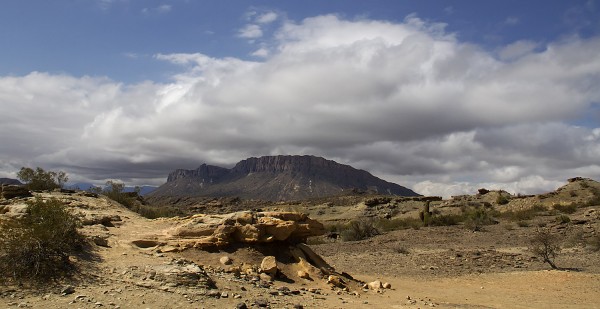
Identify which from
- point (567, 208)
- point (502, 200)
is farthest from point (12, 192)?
point (502, 200)

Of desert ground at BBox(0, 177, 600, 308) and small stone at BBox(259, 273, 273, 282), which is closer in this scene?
desert ground at BBox(0, 177, 600, 308)

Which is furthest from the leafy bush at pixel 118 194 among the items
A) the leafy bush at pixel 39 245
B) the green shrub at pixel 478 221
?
the green shrub at pixel 478 221

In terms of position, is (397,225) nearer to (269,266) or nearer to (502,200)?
(502,200)

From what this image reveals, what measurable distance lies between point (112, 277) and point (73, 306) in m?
1.71

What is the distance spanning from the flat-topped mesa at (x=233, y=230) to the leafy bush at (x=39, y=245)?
3.23m

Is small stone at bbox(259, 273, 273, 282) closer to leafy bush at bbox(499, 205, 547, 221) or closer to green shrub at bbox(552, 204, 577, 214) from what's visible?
leafy bush at bbox(499, 205, 547, 221)

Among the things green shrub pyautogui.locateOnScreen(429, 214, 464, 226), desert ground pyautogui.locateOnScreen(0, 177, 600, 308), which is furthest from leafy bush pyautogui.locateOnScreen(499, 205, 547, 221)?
desert ground pyautogui.locateOnScreen(0, 177, 600, 308)

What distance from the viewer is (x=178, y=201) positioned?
291ft

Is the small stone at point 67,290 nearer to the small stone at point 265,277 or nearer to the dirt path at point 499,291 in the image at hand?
the small stone at point 265,277

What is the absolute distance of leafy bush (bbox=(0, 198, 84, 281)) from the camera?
9914 mm

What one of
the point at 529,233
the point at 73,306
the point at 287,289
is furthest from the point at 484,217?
the point at 73,306

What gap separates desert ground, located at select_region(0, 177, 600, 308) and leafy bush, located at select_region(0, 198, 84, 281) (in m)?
0.38

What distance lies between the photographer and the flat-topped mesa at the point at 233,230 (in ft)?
46.5

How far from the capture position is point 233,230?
14602 millimetres
